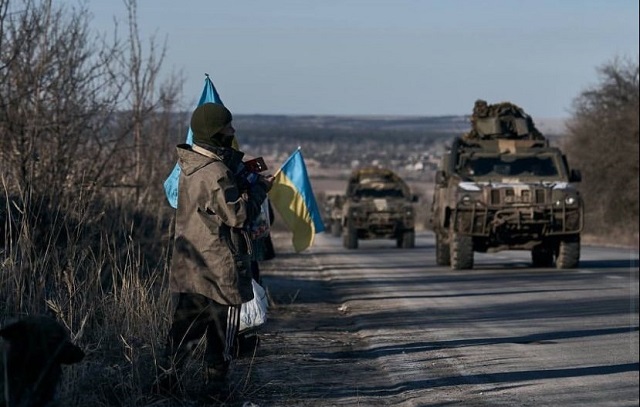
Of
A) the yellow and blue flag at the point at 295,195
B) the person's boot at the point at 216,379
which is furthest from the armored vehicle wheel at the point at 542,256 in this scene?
the person's boot at the point at 216,379

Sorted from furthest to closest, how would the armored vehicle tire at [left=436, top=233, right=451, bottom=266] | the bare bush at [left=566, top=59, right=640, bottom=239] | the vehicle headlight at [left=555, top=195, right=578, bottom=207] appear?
the bare bush at [left=566, top=59, right=640, bottom=239] < the armored vehicle tire at [left=436, top=233, right=451, bottom=266] < the vehicle headlight at [left=555, top=195, right=578, bottom=207]

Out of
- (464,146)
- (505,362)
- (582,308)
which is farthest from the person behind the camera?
(464,146)

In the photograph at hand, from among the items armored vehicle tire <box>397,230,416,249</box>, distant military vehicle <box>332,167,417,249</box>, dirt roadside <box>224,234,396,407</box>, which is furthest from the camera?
armored vehicle tire <box>397,230,416,249</box>

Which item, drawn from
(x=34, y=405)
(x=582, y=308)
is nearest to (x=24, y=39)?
(x=582, y=308)

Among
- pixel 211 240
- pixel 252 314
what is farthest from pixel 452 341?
pixel 211 240

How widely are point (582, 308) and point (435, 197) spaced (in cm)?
995

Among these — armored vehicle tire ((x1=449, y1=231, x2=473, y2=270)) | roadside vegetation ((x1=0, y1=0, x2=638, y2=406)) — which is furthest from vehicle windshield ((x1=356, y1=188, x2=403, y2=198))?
armored vehicle tire ((x1=449, y1=231, x2=473, y2=270))

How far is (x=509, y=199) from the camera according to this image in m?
20.5

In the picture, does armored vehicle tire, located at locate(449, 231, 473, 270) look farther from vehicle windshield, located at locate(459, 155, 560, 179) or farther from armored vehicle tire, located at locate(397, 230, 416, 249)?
armored vehicle tire, located at locate(397, 230, 416, 249)

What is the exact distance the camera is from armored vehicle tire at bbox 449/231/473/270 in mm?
20938

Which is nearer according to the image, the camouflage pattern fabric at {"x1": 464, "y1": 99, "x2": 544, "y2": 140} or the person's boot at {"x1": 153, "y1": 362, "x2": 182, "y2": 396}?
the person's boot at {"x1": 153, "y1": 362, "x2": 182, "y2": 396}

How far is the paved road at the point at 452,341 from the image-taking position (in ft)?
26.3

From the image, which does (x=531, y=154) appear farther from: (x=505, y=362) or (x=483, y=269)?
(x=505, y=362)

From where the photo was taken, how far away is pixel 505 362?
9469 mm
